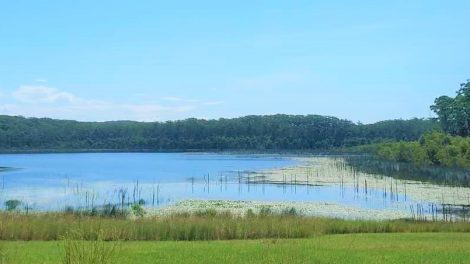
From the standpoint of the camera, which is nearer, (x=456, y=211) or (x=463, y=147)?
(x=456, y=211)

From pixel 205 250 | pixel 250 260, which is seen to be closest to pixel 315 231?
pixel 205 250

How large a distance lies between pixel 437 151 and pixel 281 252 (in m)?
82.1

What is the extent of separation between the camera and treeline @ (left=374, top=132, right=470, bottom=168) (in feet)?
277

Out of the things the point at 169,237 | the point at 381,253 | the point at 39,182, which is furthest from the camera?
the point at 39,182

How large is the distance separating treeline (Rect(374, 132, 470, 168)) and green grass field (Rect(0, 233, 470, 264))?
6774 centimetres

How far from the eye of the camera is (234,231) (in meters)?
23.1

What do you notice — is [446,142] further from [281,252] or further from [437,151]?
[281,252]

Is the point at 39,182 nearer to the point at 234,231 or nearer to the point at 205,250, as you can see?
the point at 234,231

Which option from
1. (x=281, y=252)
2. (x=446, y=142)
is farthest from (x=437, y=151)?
(x=281, y=252)

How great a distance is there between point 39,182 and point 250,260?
187ft

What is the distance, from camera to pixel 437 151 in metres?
92.1

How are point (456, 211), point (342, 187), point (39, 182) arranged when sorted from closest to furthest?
point (456, 211) → point (342, 187) → point (39, 182)

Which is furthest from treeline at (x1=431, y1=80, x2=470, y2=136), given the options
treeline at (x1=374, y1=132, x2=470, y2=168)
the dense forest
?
treeline at (x1=374, y1=132, x2=470, y2=168)

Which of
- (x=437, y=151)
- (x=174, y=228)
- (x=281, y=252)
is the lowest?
(x=174, y=228)
